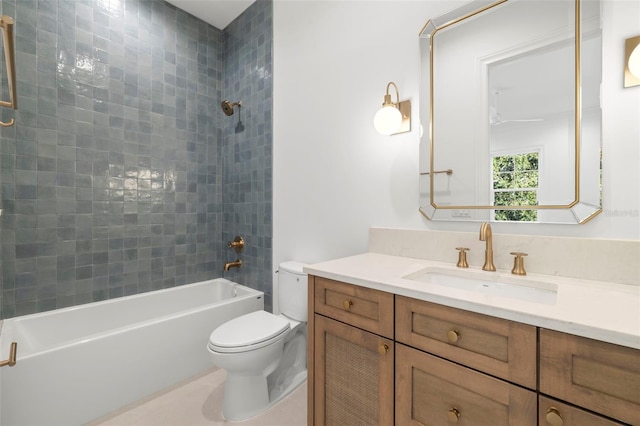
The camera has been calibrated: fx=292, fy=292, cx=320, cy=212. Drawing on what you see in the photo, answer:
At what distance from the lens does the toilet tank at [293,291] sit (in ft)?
6.06

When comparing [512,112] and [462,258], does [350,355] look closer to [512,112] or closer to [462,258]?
[462,258]

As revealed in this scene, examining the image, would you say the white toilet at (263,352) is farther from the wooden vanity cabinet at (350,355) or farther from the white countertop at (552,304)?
the white countertop at (552,304)

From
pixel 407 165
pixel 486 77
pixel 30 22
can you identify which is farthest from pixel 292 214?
pixel 30 22

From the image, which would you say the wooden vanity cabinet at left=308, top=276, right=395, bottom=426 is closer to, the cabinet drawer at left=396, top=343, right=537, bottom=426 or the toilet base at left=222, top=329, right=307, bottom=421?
the cabinet drawer at left=396, top=343, right=537, bottom=426

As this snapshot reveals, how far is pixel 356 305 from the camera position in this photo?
107 cm

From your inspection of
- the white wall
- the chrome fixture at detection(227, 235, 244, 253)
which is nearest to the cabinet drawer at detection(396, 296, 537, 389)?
the white wall

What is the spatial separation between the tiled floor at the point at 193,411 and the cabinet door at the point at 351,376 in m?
0.49

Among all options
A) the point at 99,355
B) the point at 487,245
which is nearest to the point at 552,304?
the point at 487,245

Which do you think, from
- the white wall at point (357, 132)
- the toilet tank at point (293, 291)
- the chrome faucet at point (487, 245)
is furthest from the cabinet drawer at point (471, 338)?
the toilet tank at point (293, 291)

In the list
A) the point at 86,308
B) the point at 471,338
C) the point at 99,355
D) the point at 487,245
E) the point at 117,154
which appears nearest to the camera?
the point at 471,338

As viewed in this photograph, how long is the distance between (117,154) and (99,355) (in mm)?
1369

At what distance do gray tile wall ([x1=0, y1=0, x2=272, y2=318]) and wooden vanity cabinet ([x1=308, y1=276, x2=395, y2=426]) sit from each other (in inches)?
47.1

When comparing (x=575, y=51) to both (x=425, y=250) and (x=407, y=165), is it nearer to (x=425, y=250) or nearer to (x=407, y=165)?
(x=407, y=165)

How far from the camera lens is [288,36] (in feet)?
7.06
